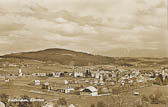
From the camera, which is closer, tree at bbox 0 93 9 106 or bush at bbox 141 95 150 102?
tree at bbox 0 93 9 106

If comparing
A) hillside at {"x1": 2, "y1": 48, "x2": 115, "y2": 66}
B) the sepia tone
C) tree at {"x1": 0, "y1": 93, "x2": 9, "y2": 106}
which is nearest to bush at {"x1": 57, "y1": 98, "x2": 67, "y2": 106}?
the sepia tone

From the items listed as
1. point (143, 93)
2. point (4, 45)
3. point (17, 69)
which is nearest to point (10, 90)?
point (17, 69)

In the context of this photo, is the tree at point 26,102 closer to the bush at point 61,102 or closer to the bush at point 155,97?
the bush at point 61,102

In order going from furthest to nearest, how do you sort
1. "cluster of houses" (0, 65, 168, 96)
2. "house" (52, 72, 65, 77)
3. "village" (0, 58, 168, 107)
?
"house" (52, 72, 65, 77), "cluster of houses" (0, 65, 168, 96), "village" (0, 58, 168, 107)

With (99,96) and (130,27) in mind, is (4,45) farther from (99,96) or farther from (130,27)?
(130,27)

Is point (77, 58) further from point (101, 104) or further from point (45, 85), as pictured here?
point (101, 104)

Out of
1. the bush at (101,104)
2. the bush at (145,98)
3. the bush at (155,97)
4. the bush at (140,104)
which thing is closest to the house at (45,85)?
the bush at (101,104)

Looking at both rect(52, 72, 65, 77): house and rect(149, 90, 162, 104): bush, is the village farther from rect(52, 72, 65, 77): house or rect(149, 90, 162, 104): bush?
rect(149, 90, 162, 104): bush
